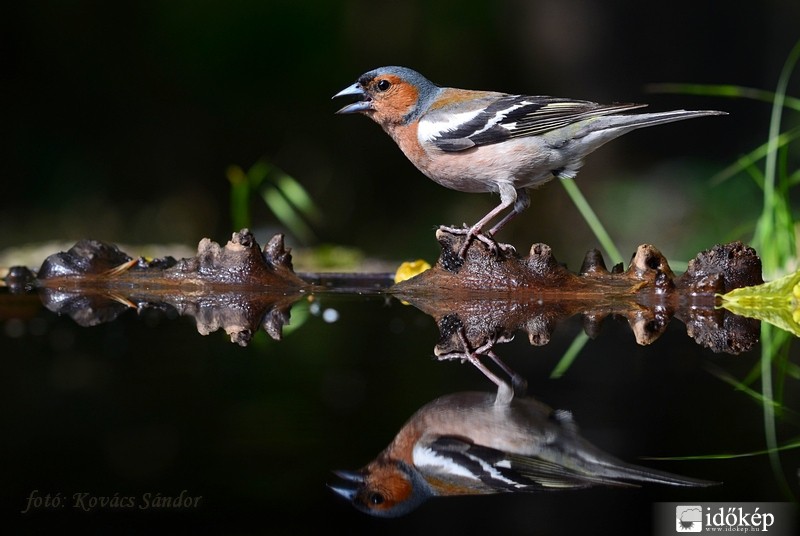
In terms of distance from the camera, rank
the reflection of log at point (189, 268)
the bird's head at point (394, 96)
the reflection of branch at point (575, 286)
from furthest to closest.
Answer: the bird's head at point (394, 96), the reflection of log at point (189, 268), the reflection of branch at point (575, 286)

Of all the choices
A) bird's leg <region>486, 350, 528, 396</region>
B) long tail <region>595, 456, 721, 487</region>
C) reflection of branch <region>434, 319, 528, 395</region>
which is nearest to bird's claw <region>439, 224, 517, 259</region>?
reflection of branch <region>434, 319, 528, 395</region>

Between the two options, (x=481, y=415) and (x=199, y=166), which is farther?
(x=199, y=166)

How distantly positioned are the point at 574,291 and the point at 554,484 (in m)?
1.88

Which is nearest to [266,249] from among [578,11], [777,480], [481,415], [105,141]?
[481,415]

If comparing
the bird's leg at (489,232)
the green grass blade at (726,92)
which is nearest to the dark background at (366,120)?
the green grass blade at (726,92)

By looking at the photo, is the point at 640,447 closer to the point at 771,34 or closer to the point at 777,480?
the point at 777,480

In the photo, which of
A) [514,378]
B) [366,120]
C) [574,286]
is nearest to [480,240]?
[574,286]

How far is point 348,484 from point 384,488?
53 millimetres

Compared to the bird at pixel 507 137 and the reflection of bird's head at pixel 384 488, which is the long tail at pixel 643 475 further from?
the bird at pixel 507 137

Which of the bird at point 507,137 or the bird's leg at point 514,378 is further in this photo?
→ the bird at point 507,137

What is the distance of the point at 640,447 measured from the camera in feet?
5.19

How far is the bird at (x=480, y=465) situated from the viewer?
1407mm

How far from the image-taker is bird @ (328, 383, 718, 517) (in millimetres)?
1407

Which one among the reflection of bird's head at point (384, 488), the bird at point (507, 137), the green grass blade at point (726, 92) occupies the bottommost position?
the reflection of bird's head at point (384, 488)
